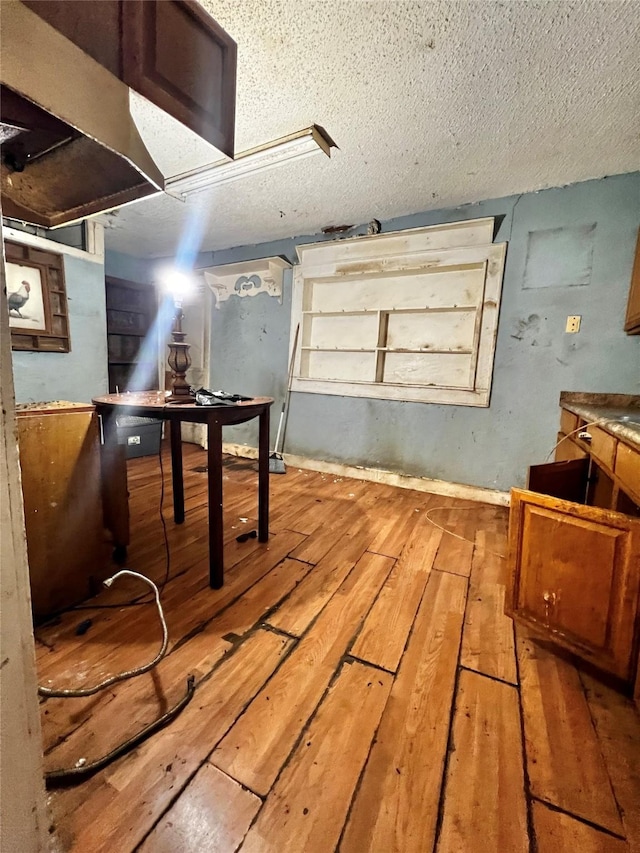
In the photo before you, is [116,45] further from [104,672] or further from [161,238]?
[161,238]

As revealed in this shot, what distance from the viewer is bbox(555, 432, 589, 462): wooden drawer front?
1.61 m

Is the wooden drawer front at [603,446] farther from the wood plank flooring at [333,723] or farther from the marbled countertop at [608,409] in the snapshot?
the wood plank flooring at [333,723]

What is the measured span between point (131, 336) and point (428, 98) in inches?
143

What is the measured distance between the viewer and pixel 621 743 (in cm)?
83

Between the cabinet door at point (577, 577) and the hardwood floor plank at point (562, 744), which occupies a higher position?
the cabinet door at point (577, 577)

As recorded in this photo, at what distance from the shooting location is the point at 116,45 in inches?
25.8

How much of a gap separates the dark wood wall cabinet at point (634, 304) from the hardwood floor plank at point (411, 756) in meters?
1.92

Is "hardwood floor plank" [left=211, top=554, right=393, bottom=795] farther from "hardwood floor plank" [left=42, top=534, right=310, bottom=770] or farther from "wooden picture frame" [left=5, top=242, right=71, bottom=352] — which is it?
"wooden picture frame" [left=5, top=242, right=71, bottom=352]

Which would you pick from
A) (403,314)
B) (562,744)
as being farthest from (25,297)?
(562,744)

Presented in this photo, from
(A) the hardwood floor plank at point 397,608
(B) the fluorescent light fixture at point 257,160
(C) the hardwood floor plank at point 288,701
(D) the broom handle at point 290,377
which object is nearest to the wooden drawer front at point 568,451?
(A) the hardwood floor plank at point 397,608

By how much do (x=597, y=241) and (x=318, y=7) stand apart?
200 cm

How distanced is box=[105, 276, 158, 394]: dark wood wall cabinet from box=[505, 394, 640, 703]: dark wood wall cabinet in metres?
4.10

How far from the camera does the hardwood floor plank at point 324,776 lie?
2.06 feet

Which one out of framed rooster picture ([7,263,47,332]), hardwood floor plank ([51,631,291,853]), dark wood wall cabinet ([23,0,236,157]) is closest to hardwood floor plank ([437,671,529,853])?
hardwood floor plank ([51,631,291,853])
